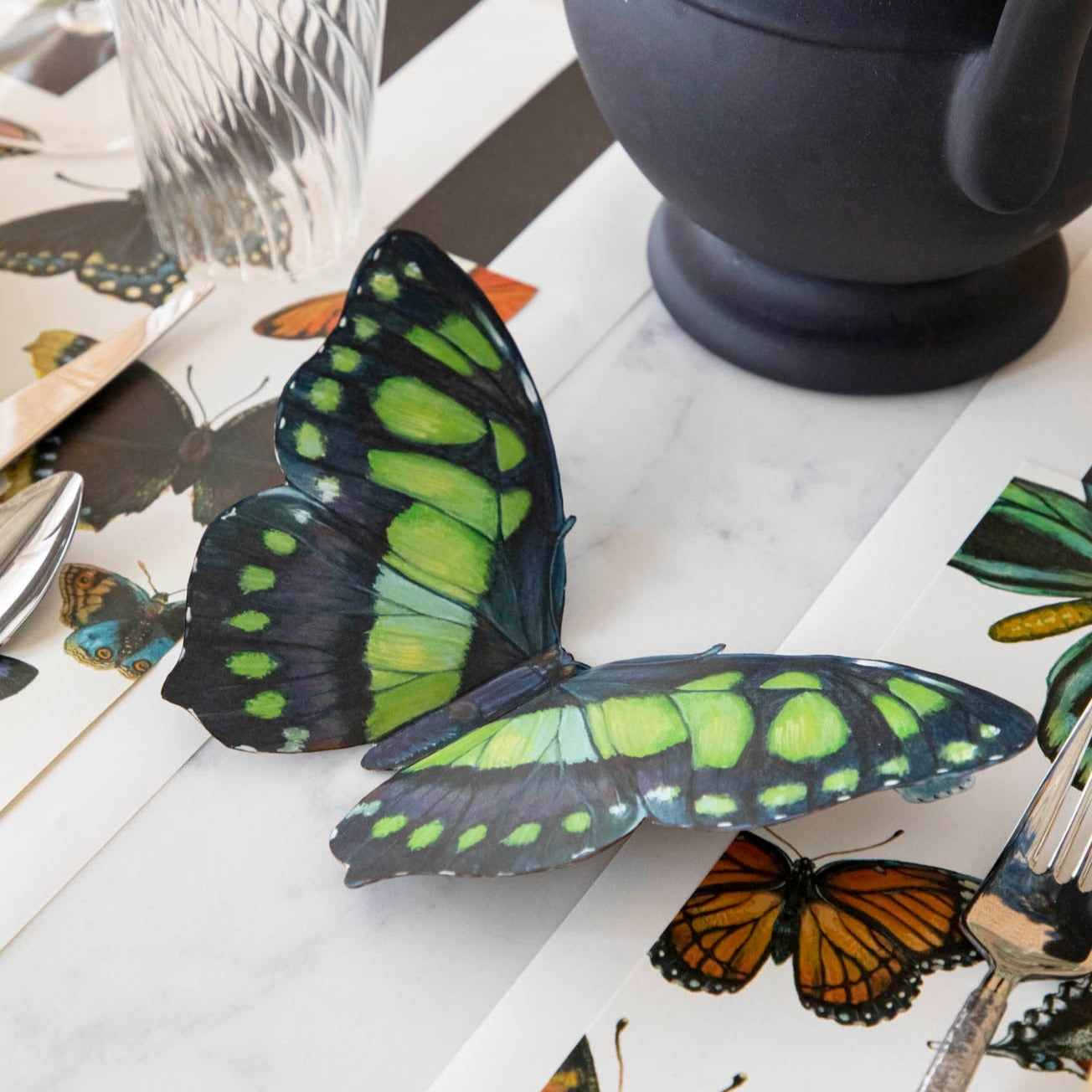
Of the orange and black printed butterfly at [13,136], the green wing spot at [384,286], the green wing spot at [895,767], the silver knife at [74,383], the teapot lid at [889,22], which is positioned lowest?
the green wing spot at [895,767]

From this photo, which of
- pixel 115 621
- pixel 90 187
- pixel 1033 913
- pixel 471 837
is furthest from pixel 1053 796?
pixel 90 187

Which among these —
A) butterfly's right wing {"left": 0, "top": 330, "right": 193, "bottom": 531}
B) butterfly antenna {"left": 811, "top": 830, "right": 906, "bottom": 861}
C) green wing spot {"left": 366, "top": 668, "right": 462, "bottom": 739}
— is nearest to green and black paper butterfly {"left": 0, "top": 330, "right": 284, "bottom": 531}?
butterfly's right wing {"left": 0, "top": 330, "right": 193, "bottom": 531}

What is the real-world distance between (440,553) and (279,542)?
4 centimetres

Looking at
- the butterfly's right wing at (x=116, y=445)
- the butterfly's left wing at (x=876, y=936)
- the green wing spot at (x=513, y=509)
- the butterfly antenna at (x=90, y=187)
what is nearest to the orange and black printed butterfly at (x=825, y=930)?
the butterfly's left wing at (x=876, y=936)

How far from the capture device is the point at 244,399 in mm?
442

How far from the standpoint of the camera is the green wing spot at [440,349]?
36 centimetres

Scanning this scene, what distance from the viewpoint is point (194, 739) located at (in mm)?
352

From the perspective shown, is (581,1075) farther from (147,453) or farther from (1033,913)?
(147,453)

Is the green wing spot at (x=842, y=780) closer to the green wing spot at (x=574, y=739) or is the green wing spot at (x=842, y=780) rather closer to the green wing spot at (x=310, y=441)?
the green wing spot at (x=574, y=739)

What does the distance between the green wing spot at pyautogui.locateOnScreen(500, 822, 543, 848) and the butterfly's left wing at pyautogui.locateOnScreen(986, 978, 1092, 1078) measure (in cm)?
11

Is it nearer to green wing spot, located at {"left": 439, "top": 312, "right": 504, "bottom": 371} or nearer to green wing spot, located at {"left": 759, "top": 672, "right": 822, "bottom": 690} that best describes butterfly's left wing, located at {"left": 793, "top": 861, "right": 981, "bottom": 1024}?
green wing spot, located at {"left": 759, "top": 672, "right": 822, "bottom": 690}

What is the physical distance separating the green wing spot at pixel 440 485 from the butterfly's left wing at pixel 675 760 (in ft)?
0.20

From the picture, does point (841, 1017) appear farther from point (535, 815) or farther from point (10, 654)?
point (10, 654)

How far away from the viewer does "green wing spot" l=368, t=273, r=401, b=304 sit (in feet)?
1.17
